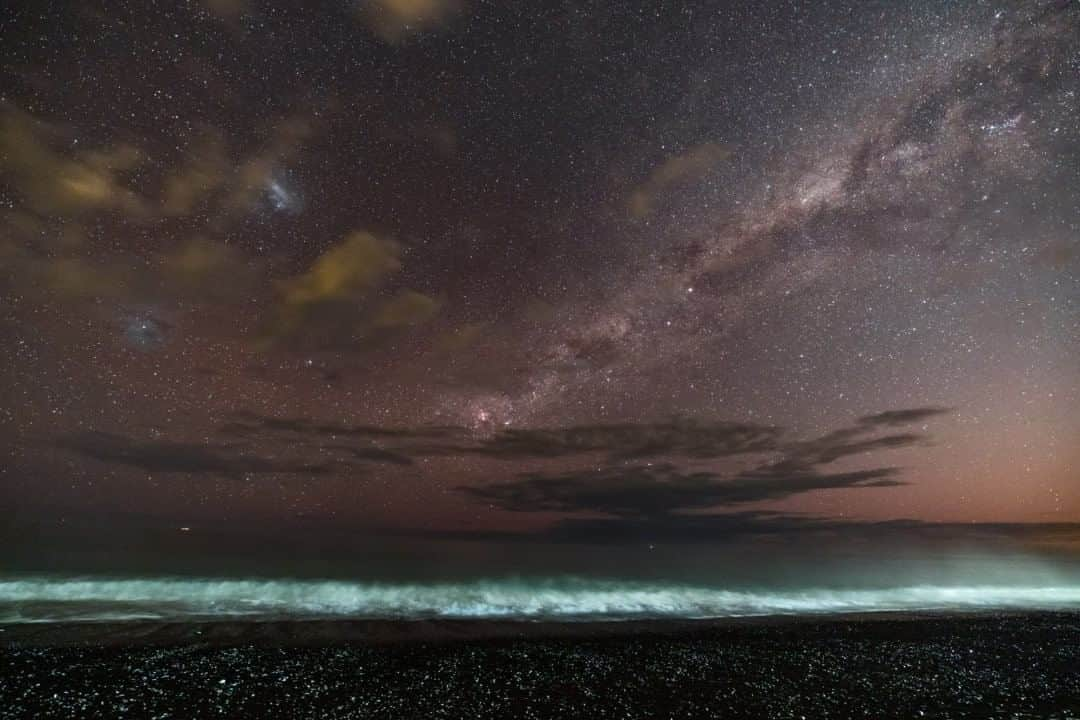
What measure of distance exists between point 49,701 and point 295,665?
3.75m

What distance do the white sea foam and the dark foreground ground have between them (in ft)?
14.3

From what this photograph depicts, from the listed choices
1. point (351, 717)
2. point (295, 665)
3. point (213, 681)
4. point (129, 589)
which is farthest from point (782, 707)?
point (129, 589)

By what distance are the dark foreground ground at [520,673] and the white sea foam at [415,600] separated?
14.3 ft

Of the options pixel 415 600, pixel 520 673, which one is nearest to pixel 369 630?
pixel 520 673

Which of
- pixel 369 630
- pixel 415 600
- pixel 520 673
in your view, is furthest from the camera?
pixel 415 600

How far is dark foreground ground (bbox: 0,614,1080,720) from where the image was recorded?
304 inches

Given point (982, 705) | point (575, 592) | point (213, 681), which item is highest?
point (213, 681)

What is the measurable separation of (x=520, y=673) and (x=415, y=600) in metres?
15.6

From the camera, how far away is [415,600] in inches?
917

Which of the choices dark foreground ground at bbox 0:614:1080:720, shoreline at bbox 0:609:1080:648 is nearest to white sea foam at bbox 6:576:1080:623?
shoreline at bbox 0:609:1080:648

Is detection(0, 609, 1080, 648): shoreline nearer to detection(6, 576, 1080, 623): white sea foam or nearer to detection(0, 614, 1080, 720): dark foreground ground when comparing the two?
detection(0, 614, 1080, 720): dark foreground ground

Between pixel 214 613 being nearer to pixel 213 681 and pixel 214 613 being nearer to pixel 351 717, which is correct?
pixel 213 681

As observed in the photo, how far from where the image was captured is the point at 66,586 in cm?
2408

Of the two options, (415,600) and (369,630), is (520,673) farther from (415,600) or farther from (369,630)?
(415,600)
